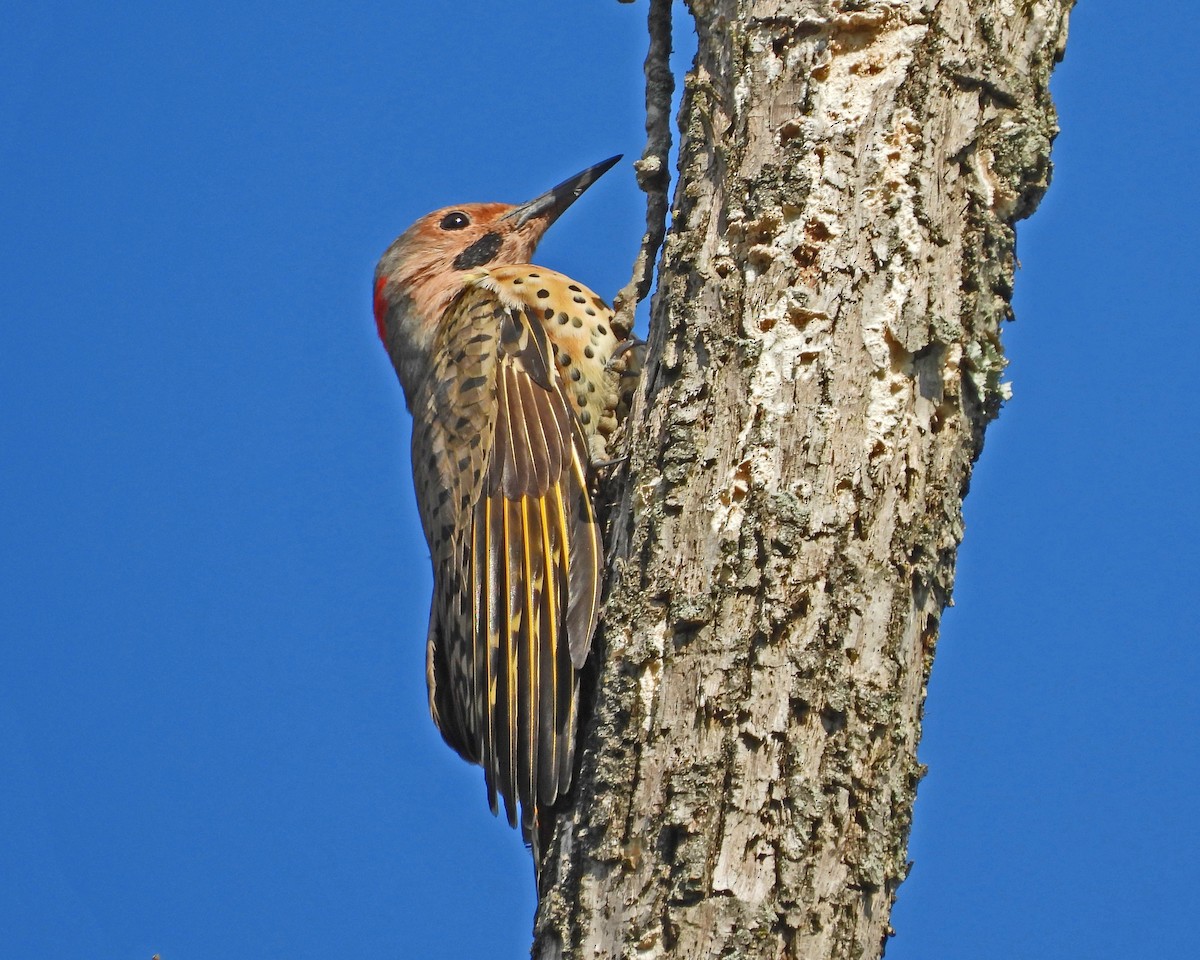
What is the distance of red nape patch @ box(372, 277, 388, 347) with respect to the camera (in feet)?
19.7

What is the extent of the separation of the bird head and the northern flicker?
0.32ft

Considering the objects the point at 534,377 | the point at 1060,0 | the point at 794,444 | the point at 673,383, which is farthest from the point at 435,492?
the point at 1060,0

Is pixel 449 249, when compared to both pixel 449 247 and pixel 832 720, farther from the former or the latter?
pixel 832 720

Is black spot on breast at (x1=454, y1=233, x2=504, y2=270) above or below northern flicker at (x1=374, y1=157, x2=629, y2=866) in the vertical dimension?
above

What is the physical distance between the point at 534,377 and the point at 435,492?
1.82 feet

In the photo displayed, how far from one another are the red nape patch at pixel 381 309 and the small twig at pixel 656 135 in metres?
1.98

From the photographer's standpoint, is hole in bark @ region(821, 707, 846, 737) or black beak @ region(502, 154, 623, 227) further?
black beak @ region(502, 154, 623, 227)

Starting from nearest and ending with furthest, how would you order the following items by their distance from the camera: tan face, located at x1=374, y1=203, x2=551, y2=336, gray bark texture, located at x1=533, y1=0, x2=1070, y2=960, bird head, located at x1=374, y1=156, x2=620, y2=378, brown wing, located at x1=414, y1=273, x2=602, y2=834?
gray bark texture, located at x1=533, y1=0, x2=1070, y2=960, brown wing, located at x1=414, y1=273, x2=602, y2=834, bird head, located at x1=374, y1=156, x2=620, y2=378, tan face, located at x1=374, y1=203, x2=551, y2=336

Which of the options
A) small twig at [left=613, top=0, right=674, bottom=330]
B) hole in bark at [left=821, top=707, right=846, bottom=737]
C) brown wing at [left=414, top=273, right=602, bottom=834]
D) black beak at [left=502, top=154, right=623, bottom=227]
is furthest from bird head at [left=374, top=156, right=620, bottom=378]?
hole in bark at [left=821, top=707, right=846, bottom=737]

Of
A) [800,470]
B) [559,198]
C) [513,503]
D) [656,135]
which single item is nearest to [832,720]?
[800,470]

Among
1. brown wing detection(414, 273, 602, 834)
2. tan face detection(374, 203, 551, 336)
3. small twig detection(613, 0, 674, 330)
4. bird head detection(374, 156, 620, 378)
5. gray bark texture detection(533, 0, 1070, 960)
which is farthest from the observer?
tan face detection(374, 203, 551, 336)

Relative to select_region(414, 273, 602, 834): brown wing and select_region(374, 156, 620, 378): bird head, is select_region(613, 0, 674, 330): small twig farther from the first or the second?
select_region(374, 156, 620, 378): bird head

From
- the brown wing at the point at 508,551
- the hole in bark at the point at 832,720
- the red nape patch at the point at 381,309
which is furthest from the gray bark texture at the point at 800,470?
the red nape patch at the point at 381,309

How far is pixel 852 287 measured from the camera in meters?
3.11
